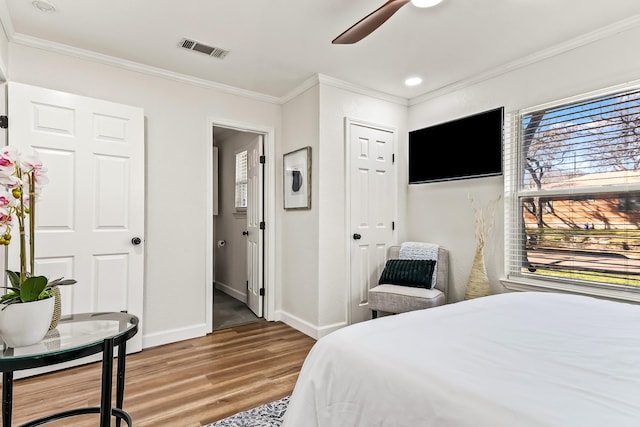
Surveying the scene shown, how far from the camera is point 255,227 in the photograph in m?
3.88

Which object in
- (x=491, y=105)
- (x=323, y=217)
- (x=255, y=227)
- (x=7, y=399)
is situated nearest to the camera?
(x=7, y=399)

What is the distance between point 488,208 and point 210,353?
107 inches

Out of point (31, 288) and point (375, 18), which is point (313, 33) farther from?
point (31, 288)

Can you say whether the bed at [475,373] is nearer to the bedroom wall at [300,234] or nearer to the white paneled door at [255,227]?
the bedroom wall at [300,234]

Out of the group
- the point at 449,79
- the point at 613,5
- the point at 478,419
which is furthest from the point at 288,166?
the point at 478,419

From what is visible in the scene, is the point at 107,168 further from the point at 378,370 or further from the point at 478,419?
the point at 478,419

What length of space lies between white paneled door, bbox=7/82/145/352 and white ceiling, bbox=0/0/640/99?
48cm

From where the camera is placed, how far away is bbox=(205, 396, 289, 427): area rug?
1831 mm

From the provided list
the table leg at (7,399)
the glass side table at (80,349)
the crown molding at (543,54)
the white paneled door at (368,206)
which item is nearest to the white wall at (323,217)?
the white paneled door at (368,206)

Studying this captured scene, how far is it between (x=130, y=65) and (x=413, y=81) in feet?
8.32

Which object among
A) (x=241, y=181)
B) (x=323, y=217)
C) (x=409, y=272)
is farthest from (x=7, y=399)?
(x=241, y=181)

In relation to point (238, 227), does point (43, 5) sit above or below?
above

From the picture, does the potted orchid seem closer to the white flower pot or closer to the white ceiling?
the white flower pot

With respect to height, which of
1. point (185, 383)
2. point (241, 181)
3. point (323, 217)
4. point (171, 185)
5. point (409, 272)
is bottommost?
point (185, 383)
